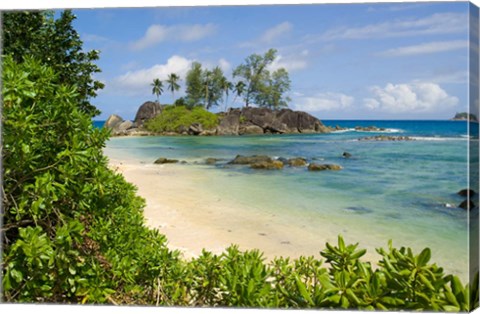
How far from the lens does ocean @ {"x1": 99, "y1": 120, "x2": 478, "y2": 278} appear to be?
290 cm

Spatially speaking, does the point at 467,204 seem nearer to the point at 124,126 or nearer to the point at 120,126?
the point at 120,126

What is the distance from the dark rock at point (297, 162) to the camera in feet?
15.4

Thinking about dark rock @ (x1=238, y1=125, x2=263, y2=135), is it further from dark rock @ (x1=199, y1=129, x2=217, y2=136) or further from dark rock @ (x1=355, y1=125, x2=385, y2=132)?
dark rock @ (x1=355, y1=125, x2=385, y2=132)

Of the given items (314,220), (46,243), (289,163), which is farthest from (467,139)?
(289,163)

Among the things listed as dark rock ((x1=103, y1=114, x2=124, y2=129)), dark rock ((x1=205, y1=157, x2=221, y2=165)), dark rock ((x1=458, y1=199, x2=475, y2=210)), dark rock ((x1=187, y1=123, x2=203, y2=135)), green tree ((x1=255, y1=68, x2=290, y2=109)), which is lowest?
dark rock ((x1=458, y1=199, x2=475, y2=210))

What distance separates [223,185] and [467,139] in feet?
9.03

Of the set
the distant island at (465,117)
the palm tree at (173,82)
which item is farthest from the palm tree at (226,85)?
the distant island at (465,117)

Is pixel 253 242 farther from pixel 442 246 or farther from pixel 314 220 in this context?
pixel 442 246

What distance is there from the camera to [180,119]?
184 inches

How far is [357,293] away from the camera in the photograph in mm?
2033

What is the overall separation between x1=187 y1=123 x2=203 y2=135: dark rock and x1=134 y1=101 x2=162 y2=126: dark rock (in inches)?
18.1

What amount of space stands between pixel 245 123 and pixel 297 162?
659mm

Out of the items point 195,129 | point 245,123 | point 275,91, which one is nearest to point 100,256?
point 275,91

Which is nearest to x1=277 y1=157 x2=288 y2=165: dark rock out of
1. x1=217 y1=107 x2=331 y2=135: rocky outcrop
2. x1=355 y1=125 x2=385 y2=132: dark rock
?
x1=217 y1=107 x2=331 y2=135: rocky outcrop
